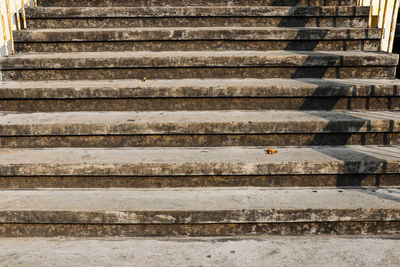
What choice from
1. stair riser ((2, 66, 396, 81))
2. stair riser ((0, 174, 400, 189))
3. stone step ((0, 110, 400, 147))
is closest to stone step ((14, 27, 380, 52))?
stair riser ((2, 66, 396, 81))

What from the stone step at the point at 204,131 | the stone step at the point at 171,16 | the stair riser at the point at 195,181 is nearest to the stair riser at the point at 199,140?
the stone step at the point at 204,131

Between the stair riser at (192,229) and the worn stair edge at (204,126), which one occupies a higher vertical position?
the worn stair edge at (204,126)

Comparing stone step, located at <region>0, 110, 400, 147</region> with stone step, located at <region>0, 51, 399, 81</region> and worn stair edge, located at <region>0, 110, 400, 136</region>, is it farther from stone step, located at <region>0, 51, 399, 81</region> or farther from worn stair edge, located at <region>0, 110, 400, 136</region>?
stone step, located at <region>0, 51, 399, 81</region>

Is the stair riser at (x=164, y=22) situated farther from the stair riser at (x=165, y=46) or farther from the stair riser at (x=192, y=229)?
the stair riser at (x=192, y=229)

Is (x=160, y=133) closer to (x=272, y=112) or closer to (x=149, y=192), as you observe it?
(x=149, y=192)

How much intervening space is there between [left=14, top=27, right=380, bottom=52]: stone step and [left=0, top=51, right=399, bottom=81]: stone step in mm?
349

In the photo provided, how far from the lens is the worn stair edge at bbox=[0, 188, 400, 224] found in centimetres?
234

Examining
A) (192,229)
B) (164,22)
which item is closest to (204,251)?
(192,229)

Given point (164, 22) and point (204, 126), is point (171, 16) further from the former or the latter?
point (204, 126)

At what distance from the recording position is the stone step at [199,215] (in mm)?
2342

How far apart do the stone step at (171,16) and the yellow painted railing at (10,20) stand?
11 cm

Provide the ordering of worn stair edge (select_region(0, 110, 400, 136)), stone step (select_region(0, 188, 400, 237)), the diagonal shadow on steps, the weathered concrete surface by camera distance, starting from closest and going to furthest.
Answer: the weathered concrete surface
stone step (select_region(0, 188, 400, 237))
the diagonal shadow on steps
worn stair edge (select_region(0, 110, 400, 136))

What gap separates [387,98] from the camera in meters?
3.27

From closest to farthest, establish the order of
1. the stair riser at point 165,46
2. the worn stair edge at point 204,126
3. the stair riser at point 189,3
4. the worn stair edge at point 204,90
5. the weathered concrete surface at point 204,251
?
the weathered concrete surface at point 204,251, the worn stair edge at point 204,126, the worn stair edge at point 204,90, the stair riser at point 165,46, the stair riser at point 189,3
